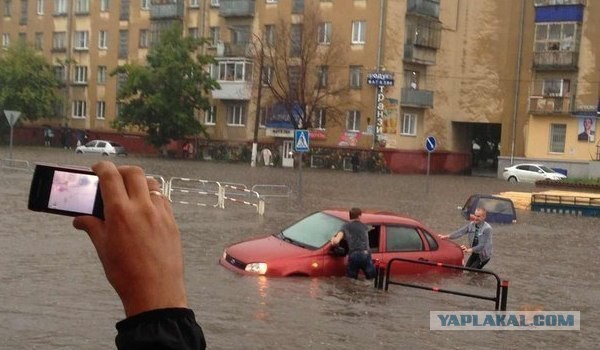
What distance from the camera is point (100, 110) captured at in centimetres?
7200

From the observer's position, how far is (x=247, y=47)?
6225 centimetres

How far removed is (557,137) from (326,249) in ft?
150

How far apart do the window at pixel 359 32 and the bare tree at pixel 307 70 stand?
103 cm

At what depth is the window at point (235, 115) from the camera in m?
63.1

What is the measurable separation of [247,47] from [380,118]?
1227 cm

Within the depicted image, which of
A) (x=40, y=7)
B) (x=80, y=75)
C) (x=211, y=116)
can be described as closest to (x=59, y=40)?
(x=40, y=7)

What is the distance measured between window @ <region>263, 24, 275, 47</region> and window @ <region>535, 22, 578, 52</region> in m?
18.1

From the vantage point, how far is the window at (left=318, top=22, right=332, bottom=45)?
59.1 m

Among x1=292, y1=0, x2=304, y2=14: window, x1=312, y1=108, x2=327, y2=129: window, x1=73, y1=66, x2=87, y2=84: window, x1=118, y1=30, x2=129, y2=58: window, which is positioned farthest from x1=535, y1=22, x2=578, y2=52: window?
x1=73, y1=66, x2=87, y2=84: window

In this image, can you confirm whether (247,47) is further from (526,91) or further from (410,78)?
(526,91)

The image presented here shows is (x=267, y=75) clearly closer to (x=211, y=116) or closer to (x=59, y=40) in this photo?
(x=211, y=116)

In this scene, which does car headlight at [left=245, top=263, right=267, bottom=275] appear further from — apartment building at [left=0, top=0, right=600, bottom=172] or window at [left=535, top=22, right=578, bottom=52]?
window at [left=535, top=22, right=578, bottom=52]

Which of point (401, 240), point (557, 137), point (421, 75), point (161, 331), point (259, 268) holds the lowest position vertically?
point (259, 268)

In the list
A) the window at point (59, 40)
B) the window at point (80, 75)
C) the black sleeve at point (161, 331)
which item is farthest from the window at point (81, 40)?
the black sleeve at point (161, 331)
